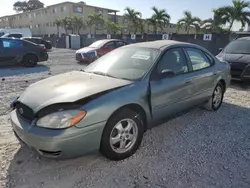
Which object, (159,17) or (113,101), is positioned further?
(159,17)

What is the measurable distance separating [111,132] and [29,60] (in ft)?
30.8

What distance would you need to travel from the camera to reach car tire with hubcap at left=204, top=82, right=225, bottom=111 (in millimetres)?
4552

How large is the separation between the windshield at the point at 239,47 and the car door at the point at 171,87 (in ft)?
17.0

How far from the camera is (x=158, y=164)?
2760mm

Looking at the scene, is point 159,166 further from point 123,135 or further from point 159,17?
point 159,17

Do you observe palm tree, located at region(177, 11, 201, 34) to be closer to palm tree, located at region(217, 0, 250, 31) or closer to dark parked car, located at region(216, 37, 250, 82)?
palm tree, located at region(217, 0, 250, 31)

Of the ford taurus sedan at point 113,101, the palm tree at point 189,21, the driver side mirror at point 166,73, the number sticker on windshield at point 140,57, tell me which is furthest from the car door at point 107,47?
the palm tree at point 189,21

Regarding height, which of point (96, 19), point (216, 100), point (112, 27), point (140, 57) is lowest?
point (216, 100)

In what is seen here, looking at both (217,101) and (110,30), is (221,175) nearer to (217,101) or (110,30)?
(217,101)

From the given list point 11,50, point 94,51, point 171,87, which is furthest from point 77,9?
point 171,87

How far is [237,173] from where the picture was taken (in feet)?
8.50

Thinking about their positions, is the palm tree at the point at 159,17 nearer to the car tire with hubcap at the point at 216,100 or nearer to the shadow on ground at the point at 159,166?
the car tire with hubcap at the point at 216,100

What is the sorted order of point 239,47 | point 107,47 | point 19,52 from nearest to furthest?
1. point 239,47
2. point 19,52
3. point 107,47

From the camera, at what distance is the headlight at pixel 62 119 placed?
230 centimetres
